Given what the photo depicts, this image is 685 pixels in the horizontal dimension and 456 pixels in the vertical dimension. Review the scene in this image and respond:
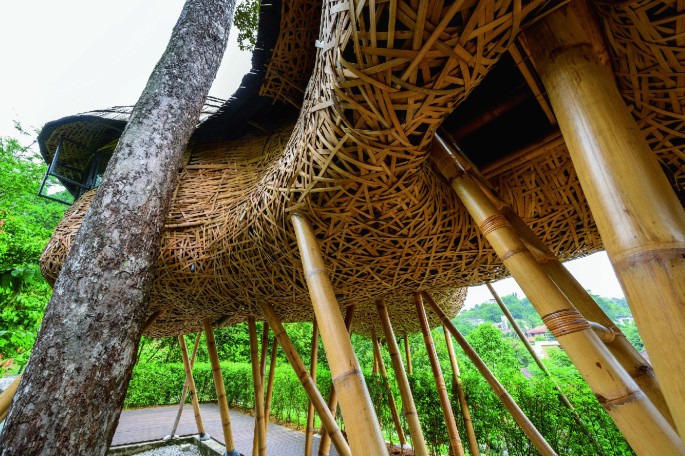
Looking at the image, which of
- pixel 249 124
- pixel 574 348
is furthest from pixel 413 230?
pixel 249 124

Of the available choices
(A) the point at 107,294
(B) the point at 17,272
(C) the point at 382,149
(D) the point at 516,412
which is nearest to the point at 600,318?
(C) the point at 382,149

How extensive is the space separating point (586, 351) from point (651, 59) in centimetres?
88

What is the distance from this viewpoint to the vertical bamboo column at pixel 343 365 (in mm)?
955

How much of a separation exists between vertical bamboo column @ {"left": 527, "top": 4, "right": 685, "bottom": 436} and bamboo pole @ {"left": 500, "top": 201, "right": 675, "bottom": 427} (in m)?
0.20

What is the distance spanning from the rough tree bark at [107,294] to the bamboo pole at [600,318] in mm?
1979

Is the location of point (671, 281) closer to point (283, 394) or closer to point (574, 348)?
point (574, 348)

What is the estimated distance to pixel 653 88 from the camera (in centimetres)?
100

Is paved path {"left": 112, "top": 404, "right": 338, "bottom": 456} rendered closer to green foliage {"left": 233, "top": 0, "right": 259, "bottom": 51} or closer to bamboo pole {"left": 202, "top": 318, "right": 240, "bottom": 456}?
bamboo pole {"left": 202, "top": 318, "right": 240, "bottom": 456}

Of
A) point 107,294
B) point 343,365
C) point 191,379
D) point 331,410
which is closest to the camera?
point 343,365

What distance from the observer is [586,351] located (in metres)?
0.71

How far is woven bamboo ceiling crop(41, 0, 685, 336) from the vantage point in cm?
79

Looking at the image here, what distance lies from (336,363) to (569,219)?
175 centimetres

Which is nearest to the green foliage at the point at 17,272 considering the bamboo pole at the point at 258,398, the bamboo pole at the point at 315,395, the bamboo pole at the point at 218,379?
the bamboo pole at the point at 218,379

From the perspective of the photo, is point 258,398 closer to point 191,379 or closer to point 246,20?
point 191,379
